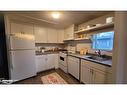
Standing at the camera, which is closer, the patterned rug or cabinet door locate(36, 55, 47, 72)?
the patterned rug

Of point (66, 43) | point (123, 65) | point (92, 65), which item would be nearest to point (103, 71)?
point (92, 65)

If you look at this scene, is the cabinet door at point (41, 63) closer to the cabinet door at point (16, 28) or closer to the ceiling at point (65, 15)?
the cabinet door at point (16, 28)

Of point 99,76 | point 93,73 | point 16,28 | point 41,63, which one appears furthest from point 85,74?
point 16,28

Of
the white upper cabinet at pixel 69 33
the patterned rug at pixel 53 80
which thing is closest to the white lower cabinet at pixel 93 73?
the patterned rug at pixel 53 80

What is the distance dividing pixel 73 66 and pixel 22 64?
137 cm

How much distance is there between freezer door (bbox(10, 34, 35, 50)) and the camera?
6.02 feet

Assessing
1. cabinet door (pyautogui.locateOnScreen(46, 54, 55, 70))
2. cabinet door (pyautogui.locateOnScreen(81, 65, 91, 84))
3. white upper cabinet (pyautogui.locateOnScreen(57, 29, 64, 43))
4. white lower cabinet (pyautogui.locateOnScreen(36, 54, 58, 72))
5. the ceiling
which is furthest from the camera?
cabinet door (pyautogui.locateOnScreen(46, 54, 55, 70))

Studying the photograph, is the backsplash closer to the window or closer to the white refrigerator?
the white refrigerator

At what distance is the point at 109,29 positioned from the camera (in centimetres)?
178

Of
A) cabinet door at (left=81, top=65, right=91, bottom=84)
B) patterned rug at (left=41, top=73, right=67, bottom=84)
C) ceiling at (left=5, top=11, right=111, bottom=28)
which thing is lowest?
patterned rug at (left=41, top=73, right=67, bottom=84)

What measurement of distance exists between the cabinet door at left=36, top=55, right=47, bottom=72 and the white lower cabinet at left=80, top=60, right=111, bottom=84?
1.31 metres

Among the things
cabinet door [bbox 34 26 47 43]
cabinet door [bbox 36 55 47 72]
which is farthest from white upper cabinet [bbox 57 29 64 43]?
cabinet door [bbox 36 55 47 72]
